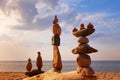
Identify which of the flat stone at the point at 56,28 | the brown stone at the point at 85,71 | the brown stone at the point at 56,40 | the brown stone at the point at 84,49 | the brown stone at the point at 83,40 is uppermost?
the flat stone at the point at 56,28

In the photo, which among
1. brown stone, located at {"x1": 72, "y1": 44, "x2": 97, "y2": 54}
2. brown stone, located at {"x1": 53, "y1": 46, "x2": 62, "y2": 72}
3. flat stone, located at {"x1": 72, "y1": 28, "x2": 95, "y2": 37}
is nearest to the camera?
flat stone, located at {"x1": 72, "y1": 28, "x2": 95, "y2": 37}

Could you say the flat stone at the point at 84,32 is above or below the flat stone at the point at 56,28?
below

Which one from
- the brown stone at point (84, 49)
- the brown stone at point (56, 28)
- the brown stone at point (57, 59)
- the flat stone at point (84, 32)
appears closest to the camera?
the flat stone at point (84, 32)

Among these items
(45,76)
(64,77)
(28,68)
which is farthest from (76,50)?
(28,68)

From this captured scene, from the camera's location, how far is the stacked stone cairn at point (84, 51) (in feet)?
51.7

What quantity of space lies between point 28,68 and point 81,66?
8.74 meters

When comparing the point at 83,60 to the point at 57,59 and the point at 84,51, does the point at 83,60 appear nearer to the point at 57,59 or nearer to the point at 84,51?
the point at 84,51

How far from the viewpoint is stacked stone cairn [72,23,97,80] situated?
51.7ft

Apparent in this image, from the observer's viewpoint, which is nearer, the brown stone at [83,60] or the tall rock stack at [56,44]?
the brown stone at [83,60]

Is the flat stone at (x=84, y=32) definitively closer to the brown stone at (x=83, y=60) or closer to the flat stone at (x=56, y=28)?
the brown stone at (x=83, y=60)

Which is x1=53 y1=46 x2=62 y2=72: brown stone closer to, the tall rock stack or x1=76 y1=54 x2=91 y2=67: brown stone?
the tall rock stack

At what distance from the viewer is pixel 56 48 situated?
1864cm

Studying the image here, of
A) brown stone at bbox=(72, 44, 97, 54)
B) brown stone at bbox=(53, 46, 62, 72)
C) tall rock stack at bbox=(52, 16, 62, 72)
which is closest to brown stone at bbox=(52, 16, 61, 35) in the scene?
tall rock stack at bbox=(52, 16, 62, 72)

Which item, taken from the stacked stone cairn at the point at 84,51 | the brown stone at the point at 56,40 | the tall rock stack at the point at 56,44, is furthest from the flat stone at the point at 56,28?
the stacked stone cairn at the point at 84,51
